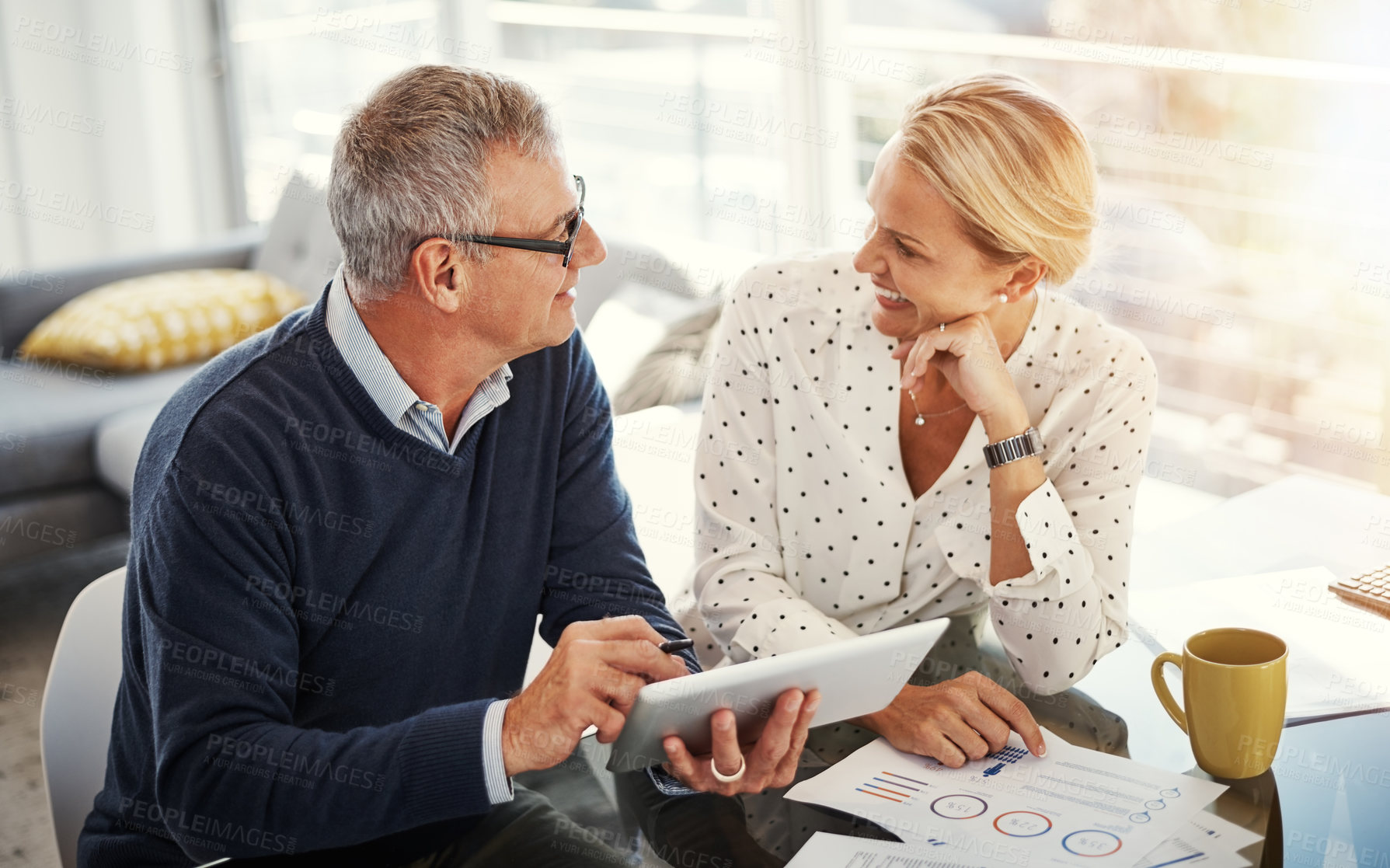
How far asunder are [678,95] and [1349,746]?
307 centimetres

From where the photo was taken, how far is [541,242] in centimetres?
121

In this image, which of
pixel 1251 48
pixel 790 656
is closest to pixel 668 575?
pixel 790 656

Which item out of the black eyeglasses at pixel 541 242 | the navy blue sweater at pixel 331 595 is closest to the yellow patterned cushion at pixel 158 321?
the navy blue sweater at pixel 331 595

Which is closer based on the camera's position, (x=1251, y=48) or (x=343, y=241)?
(x=343, y=241)

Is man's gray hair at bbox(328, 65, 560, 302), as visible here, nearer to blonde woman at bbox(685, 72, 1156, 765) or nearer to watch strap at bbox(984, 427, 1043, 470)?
blonde woman at bbox(685, 72, 1156, 765)

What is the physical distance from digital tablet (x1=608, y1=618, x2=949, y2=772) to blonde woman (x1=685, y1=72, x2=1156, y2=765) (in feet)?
0.33

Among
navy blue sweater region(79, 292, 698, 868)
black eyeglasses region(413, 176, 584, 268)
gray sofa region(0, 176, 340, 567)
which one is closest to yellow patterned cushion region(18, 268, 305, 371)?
gray sofa region(0, 176, 340, 567)

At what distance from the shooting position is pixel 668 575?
2033 mm

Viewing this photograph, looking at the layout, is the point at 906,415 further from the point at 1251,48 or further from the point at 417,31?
the point at 417,31

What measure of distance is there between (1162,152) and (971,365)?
1699 mm

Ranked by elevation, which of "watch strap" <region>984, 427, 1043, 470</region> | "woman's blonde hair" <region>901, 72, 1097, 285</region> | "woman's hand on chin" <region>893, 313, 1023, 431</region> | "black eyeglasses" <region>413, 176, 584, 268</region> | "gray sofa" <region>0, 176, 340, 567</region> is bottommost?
"gray sofa" <region>0, 176, 340, 567</region>

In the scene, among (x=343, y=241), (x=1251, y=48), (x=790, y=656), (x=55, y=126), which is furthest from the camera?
(x=55, y=126)

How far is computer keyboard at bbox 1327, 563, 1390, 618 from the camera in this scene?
127cm

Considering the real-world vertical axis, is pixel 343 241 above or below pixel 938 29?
below
